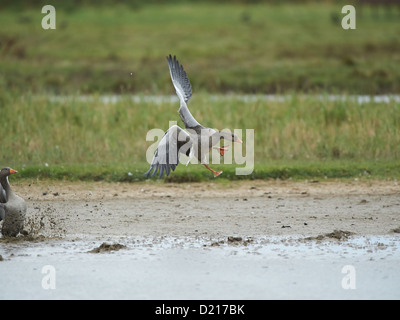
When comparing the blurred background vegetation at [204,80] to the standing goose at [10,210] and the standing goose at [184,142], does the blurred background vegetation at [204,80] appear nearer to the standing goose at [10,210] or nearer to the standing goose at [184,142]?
the standing goose at [184,142]

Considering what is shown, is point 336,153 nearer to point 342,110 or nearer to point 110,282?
point 342,110

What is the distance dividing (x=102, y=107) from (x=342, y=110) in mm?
5027

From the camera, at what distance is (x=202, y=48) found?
32.4 m

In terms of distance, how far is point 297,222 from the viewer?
893 centimetres

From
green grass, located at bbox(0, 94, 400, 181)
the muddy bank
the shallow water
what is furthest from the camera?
green grass, located at bbox(0, 94, 400, 181)

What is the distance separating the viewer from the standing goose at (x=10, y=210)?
787cm

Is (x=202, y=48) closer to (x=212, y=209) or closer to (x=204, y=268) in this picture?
(x=212, y=209)

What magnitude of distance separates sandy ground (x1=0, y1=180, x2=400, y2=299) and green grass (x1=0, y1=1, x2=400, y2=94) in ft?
24.4

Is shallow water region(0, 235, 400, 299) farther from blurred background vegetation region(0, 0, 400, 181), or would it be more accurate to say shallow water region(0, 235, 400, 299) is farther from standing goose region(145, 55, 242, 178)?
blurred background vegetation region(0, 0, 400, 181)

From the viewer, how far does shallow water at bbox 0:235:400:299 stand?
20.5 ft

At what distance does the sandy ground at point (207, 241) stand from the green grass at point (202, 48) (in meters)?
7.45

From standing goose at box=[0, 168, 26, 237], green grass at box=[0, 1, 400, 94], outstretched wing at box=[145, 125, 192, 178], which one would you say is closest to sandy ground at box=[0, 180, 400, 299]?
standing goose at box=[0, 168, 26, 237]
